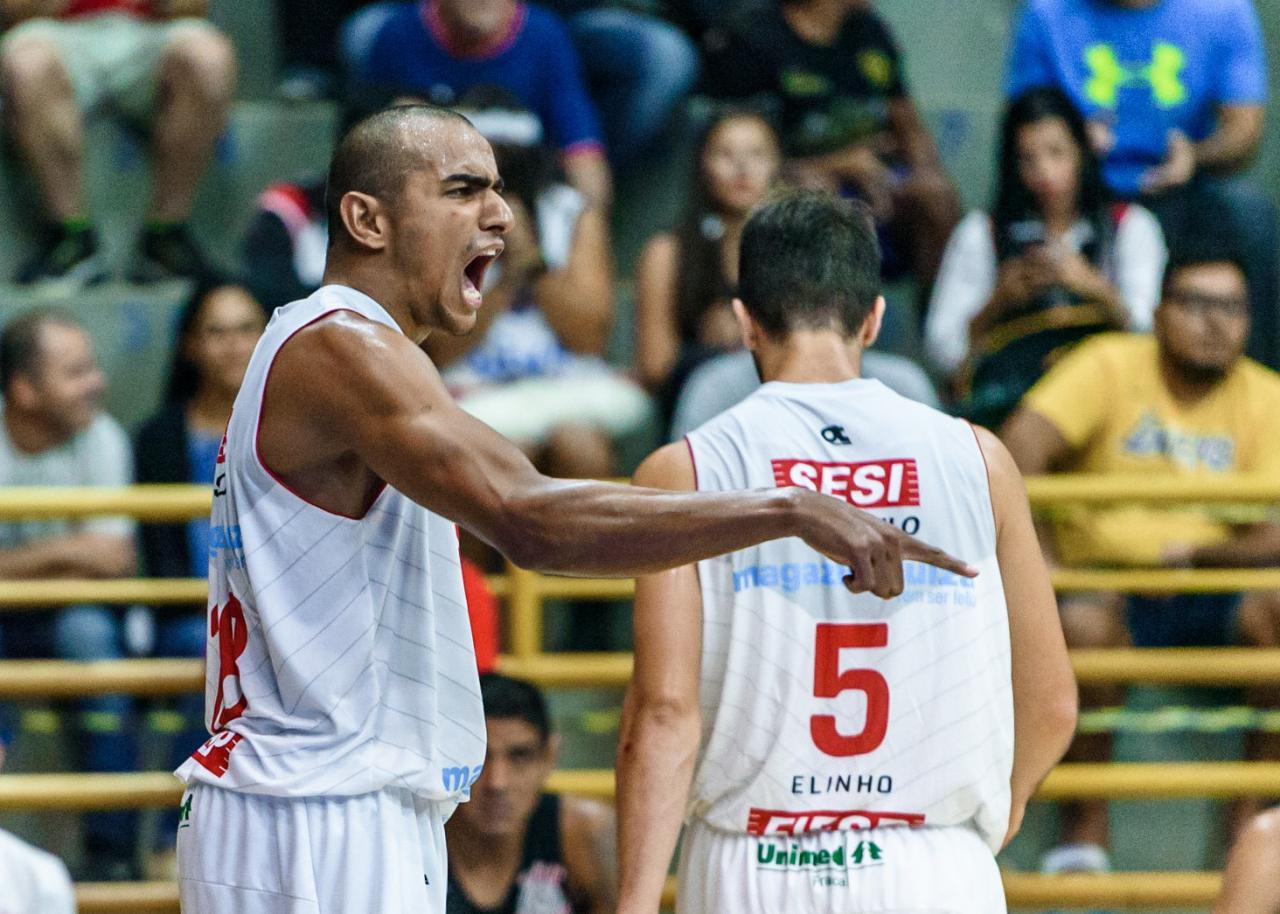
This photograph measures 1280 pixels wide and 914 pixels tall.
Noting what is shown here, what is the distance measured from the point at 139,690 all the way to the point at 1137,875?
9.45ft

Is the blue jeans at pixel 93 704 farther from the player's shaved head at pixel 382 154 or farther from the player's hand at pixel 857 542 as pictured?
the player's hand at pixel 857 542

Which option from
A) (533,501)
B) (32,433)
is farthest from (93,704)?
(533,501)

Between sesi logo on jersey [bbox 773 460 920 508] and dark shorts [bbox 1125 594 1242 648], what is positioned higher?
sesi logo on jersey [bbox 773 460 920 508]

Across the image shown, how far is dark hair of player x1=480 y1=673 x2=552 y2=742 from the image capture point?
504 centimetres

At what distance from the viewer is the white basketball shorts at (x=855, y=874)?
353cm

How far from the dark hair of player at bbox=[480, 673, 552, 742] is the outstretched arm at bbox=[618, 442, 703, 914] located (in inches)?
59.9

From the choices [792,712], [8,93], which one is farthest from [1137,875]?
[8,93]

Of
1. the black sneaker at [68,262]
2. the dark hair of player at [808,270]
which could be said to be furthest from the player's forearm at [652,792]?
the black sneaker at [68,262]

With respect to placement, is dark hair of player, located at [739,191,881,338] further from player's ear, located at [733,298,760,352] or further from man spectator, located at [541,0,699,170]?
man spectator, located at [541,0,699,170]

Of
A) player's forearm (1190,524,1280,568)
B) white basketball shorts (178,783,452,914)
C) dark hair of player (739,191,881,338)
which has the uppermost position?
dark hair of player (739,191,881,338)

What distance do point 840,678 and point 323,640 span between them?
102 cm

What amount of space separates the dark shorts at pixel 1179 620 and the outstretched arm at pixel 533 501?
10.6 feet

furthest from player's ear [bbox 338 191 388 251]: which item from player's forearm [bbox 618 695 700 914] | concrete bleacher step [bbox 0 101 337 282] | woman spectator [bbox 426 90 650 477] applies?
concrete bleacher step [bbox 0 101 337 282]

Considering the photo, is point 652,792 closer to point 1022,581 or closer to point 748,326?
point 1022,581
